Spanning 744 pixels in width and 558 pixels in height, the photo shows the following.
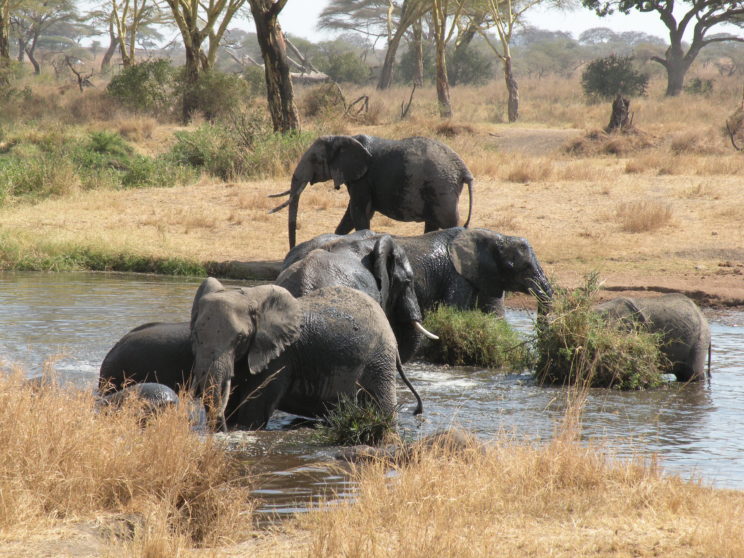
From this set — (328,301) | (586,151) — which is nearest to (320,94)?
(586,151)

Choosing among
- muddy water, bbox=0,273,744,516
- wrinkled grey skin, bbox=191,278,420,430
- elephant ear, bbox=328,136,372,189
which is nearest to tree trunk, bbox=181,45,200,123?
elephant ear, bbox=328,136,372,189

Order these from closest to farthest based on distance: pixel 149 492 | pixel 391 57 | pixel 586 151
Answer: pixel 149 492, pixel 586 151, pixel 391 57

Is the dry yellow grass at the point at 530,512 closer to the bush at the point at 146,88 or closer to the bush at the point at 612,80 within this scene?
the bush at the point at 146,88

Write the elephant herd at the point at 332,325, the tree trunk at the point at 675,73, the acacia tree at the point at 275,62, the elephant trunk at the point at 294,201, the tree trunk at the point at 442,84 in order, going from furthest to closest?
the tree trunk at the point at 675,73
the tree trunk at the point at 442,84
the acacia tree at the point at 275,62
the elephant trunk at the point at 294,201
the elephant herd at the point at 332,325

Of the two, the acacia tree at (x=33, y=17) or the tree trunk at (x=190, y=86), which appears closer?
the tree trunk at (x=190, y=86)

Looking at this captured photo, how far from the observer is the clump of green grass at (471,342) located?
27.0ft

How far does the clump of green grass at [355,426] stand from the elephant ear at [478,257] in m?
2.99

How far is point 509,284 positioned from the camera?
8.80 meters

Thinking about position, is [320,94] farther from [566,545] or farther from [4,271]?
[566,545]

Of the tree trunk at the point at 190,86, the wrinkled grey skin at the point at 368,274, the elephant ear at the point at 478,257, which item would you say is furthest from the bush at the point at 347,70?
the wrinkled grey skin at the point at 368,274

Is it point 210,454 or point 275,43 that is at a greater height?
point 275,43

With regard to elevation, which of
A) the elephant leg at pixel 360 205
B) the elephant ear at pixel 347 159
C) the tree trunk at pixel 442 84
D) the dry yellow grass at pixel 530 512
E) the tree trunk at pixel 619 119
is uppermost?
the tree trunk at pixel 442 84

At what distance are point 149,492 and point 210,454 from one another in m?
0.36

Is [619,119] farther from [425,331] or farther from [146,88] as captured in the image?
[425,331]
